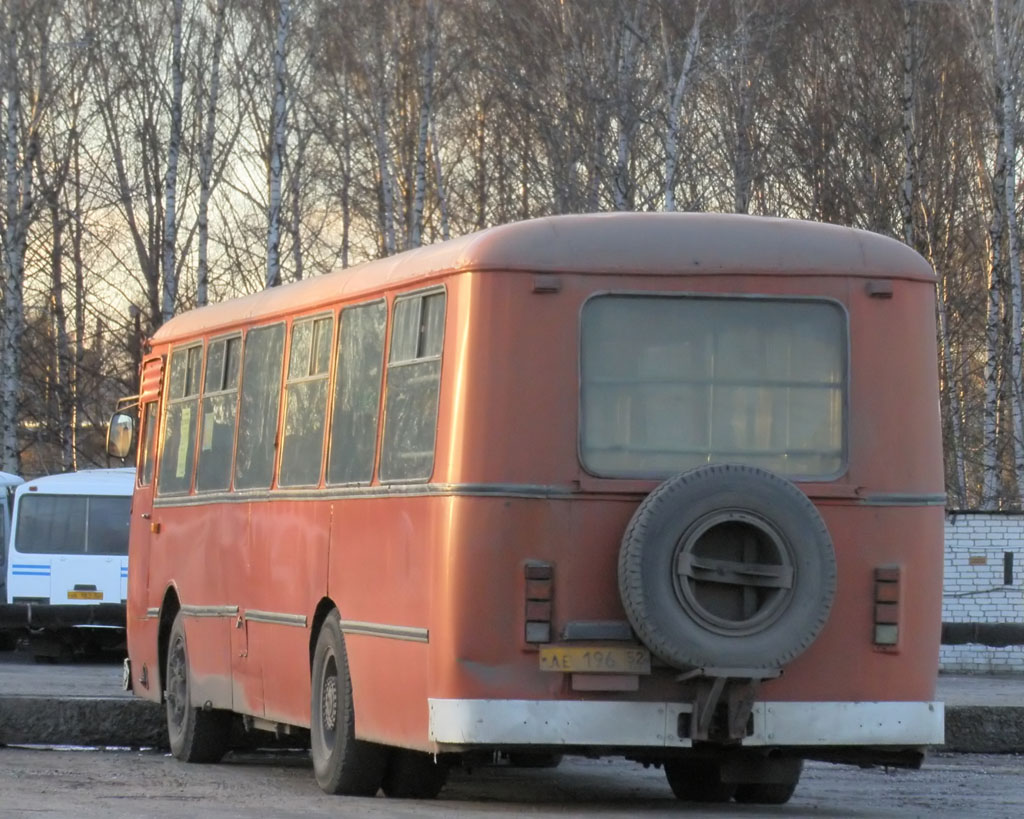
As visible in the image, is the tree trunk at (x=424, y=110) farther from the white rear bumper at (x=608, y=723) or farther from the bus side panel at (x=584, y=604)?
the white rear bumper at (x=608, y=723)

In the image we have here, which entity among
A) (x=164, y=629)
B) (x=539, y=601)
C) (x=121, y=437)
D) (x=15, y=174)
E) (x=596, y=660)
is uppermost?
(x=15, y=174)

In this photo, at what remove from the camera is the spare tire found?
9.44 m

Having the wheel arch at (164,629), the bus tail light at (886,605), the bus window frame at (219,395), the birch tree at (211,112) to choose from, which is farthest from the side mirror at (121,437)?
the birch tree at (211,112)

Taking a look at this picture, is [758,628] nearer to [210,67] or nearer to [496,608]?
[496,608]

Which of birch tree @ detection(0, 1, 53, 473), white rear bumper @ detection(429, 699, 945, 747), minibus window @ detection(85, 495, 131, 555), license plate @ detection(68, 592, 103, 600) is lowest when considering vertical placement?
white rear bumper @ detection(429, 699, 945, 747)

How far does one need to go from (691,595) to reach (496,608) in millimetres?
823

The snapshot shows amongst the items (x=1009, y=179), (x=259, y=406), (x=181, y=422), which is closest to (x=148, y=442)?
(x=181, y=422)

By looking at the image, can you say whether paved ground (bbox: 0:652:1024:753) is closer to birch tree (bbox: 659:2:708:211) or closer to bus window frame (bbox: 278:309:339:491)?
bus window frame (bbox: 278:309:339:491)

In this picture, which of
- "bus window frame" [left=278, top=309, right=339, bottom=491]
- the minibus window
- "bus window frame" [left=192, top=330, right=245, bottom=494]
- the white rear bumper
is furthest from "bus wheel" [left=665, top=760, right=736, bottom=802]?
the minibus window

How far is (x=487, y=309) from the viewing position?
9805 mm

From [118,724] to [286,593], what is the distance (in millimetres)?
3446

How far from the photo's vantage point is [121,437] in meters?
15.6

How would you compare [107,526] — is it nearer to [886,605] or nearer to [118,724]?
[118,724]

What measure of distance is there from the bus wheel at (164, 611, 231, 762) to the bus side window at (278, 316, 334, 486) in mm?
2189
